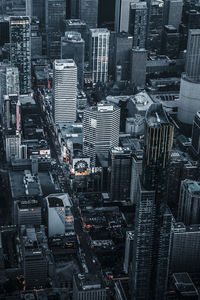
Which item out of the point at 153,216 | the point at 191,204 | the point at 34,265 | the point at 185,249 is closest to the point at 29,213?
the point at 34,265

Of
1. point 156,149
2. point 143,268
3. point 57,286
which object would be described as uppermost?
point 156,149

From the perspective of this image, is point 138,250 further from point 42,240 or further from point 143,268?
point 42,240

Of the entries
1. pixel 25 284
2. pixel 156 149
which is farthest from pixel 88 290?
pixel 156 149

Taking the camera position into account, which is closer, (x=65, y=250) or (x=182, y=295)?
(x=182, y=295)

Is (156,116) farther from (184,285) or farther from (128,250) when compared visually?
(184,285)

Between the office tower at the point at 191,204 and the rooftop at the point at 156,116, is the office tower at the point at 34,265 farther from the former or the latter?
the rooftop at the point at 156,116

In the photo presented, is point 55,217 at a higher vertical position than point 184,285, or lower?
higher
